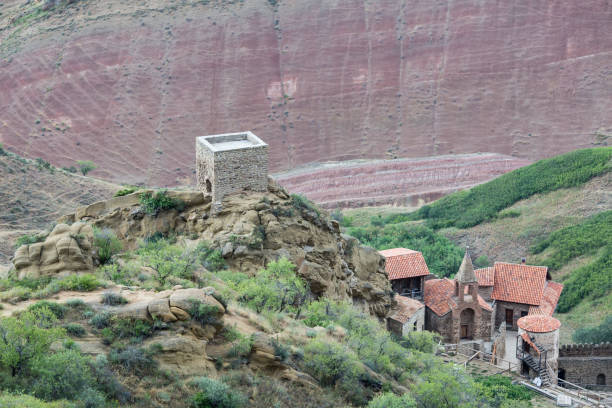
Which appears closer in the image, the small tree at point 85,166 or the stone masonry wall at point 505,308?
the stone masonry wall at point 505,308

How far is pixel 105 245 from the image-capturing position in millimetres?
26969

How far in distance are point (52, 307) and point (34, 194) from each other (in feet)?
128

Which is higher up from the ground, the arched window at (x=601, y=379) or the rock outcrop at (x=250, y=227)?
the rock outcrop at (x=250, y=227)

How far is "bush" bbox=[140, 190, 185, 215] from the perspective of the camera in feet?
108

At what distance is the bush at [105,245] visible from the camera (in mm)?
26609

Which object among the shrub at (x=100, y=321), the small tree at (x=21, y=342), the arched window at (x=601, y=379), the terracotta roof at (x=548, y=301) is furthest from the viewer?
the terracotta roof at (x=548, y=301)

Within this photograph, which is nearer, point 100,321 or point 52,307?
point 100,321

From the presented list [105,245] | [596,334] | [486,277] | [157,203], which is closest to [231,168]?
[157,203]

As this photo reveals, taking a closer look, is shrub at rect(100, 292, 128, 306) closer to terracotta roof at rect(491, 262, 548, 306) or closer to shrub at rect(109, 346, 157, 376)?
shrub at rect(109, 346, 157, 376)

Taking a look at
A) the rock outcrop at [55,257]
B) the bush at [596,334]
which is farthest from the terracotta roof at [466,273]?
the rock outcrop at [55,257]

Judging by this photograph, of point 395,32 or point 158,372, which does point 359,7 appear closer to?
point 395,32

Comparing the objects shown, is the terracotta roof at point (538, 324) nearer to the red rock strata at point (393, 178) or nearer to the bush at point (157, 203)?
the bush at point (157, 203)

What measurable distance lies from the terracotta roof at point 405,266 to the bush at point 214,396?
80.9 feet

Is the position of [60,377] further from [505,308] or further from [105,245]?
[505,308]
